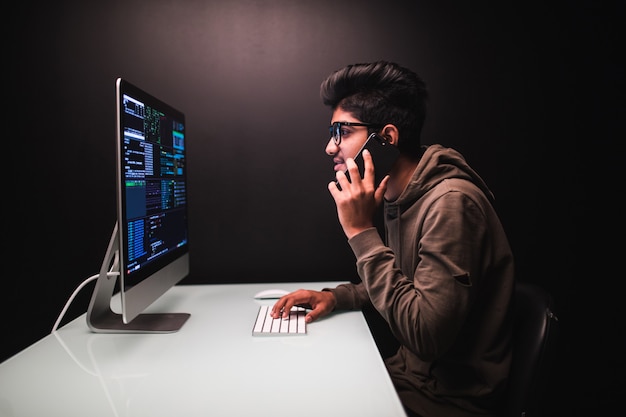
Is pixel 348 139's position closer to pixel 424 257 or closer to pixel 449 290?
pixel 424 257

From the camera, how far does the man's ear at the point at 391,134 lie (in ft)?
4.13

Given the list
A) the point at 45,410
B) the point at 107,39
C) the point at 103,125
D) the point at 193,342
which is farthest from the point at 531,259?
the point at 107,39

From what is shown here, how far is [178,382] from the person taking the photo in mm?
891

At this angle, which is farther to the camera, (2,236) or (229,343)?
(2,236)

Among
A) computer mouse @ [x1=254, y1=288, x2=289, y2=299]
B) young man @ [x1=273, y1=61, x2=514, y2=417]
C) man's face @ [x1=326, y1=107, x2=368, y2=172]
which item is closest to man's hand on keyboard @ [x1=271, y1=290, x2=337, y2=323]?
young man @ [x1=273, y1=61, x2=514, y2=417]

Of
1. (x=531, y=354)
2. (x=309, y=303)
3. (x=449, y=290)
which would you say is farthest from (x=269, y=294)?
(x=531, y=354)

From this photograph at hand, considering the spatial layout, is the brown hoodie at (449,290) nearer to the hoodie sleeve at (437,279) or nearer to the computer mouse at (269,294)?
the hoodie sleeve at (437,279)

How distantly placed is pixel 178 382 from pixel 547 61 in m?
2.02

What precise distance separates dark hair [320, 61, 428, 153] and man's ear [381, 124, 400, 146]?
0.07 ft

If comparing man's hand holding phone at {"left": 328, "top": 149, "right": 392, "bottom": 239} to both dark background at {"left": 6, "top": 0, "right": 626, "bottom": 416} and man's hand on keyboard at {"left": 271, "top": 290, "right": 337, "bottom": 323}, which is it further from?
dark background at {"left": 6, "top": 0, "right": 626, "bottom": 416}

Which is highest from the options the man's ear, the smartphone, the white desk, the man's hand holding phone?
the man's ear

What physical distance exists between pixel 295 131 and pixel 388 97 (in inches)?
25.9

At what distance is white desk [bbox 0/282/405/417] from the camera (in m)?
0.79

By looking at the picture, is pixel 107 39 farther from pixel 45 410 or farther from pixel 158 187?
pixel 45 410
